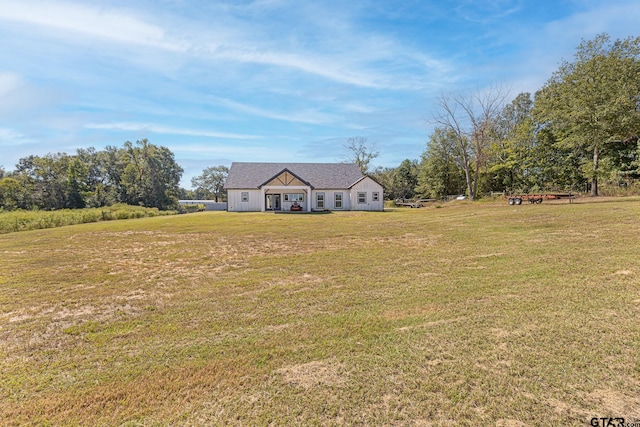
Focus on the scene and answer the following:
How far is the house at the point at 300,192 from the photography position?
29984 mm

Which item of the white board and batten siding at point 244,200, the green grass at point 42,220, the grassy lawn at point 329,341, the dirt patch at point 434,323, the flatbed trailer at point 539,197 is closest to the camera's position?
the grassy lawn at point 329,341

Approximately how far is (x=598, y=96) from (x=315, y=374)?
96.1ft

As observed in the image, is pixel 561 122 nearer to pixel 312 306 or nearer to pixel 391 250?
pixel 391 250

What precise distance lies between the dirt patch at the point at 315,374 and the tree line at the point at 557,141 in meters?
27.3

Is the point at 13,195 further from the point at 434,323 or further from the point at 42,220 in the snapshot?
the point at 434,323

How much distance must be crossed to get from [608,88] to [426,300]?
91.1ft

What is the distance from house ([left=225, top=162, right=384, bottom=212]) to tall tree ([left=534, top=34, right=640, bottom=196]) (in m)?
15.8

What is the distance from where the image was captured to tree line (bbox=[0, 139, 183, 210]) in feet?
144

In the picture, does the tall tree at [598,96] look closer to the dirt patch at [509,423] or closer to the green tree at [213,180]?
the dirt patch at [509,423]

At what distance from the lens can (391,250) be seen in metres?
9.12

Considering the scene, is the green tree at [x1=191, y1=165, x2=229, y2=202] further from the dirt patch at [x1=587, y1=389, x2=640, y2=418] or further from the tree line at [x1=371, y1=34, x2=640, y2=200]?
the dirt patch at [x1=587, y1=389, x2=640, y2=418]

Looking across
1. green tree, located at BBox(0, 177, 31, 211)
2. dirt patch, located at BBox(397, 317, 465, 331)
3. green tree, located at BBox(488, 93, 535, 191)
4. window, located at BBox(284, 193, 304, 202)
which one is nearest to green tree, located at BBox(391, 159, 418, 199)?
green tree, located at BBox(488, 93, 535, 191)

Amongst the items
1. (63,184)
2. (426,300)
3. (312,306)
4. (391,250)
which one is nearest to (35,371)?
(312,306)

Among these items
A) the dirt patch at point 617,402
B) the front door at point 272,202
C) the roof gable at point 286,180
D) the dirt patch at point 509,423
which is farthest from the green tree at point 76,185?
the dirt patch at point 617,402
